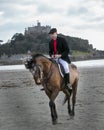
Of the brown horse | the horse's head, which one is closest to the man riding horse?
the brown horse

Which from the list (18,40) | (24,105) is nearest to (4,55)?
(18,40)

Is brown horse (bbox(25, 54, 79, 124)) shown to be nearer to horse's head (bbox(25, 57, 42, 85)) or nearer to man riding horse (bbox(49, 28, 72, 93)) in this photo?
horse's head (bbox(25, 57, 42, 85))

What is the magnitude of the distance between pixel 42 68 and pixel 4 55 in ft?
609

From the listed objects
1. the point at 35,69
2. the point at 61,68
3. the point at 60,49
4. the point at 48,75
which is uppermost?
the point at 60,49

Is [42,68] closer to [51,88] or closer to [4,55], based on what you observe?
[51,88]

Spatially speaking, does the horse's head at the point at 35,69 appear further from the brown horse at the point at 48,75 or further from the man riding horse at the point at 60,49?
the man riding horse at the point at 60,49

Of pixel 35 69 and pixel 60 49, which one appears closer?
pixel 35 69

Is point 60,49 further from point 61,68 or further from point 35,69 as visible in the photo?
point 35,69

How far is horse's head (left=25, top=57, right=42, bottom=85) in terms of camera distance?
10977 mm

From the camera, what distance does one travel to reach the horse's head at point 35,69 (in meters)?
11.0

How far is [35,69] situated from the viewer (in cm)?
1098

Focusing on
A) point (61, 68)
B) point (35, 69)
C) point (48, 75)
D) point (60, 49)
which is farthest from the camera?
point (60, 49)

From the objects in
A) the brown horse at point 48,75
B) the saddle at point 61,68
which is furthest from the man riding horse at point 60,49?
the brown horse at point 48,75

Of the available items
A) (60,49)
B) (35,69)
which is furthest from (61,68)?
(35,69)
